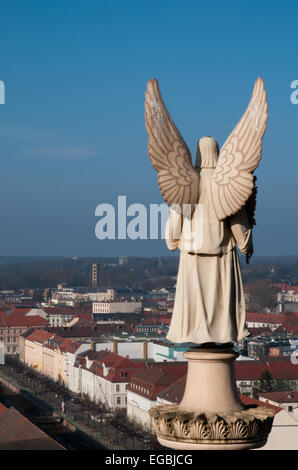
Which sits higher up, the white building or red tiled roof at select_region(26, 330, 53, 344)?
the white building

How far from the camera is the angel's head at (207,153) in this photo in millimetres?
6488

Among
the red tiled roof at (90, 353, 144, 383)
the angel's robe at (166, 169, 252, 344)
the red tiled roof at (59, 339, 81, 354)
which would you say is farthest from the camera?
the red tiled roof at (59, 339, 81, 354)

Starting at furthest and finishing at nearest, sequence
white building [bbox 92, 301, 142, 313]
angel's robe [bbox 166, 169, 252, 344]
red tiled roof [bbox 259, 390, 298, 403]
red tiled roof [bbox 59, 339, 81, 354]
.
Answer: white building [bbox 92, 301, 142, 313]
red tiled roof [bbox 59, 339, 81, 354]
red tiled roof [bbox 259, 390, 298, 403]
angel's robe [bbox 166, 169, 252, 344]

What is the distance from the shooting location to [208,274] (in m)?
6.41

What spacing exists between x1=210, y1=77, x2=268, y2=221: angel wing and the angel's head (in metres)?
0.18

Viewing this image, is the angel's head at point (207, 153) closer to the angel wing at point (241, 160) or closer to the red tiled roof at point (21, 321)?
the angel wing at point (241, 160)

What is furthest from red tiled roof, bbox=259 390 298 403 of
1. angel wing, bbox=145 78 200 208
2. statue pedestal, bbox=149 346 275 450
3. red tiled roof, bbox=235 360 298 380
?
angel wing, bbox=145 78 200 208

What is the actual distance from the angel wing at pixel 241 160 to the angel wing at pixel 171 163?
0.50 feet

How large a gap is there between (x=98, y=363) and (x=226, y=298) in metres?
60.3

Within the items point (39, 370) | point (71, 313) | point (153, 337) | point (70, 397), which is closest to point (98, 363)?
point (70, 397)

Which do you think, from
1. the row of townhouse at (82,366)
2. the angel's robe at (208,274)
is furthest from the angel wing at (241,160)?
the row of townhouse at (82,366)

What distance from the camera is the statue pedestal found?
6.05 meters

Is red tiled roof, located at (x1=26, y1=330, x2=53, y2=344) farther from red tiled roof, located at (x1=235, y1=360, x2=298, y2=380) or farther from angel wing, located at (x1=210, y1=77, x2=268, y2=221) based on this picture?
angel wing, located at (x1=210, y1=77, x2=268, y2=221)

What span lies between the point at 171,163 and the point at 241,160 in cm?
44
